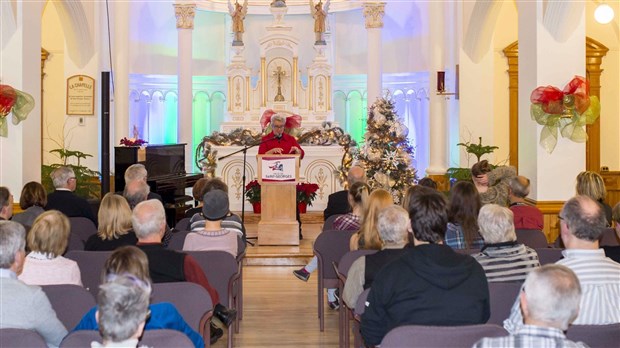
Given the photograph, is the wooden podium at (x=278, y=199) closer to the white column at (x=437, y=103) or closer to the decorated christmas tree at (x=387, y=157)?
→ the decorated christmas tree at (x=387, y=157)

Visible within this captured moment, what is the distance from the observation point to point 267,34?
664 inches

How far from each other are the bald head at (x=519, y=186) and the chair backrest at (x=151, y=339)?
462 cm

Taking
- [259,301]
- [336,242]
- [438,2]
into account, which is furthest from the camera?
[438,2]

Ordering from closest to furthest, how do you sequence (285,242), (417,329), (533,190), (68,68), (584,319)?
1. (417,329)
2. (584,319)
3. (533,190)
4. (285,242)
5. (68,68)

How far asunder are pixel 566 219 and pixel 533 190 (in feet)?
18.2

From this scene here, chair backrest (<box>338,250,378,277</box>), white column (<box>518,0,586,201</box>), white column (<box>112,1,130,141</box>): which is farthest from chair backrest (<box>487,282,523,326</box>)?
white column (<box>112,1,130,141</box>)

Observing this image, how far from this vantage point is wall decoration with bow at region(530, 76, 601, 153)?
9266 mm

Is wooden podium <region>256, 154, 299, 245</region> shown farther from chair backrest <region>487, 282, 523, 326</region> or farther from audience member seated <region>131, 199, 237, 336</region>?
chair backrest <region>487, 282, 523, 326</region>

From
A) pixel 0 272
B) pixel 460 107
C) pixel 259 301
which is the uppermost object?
pixel 460 107

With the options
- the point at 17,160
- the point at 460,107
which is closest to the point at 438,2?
the point at 460,107

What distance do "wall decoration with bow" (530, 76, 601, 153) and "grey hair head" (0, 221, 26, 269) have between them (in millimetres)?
6631

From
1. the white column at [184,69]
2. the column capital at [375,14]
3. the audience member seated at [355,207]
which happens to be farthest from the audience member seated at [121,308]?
the column capital at [375,14]

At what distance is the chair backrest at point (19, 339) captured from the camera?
11.3 ft

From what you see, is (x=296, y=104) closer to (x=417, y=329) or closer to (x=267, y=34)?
(x=267, y=34)
